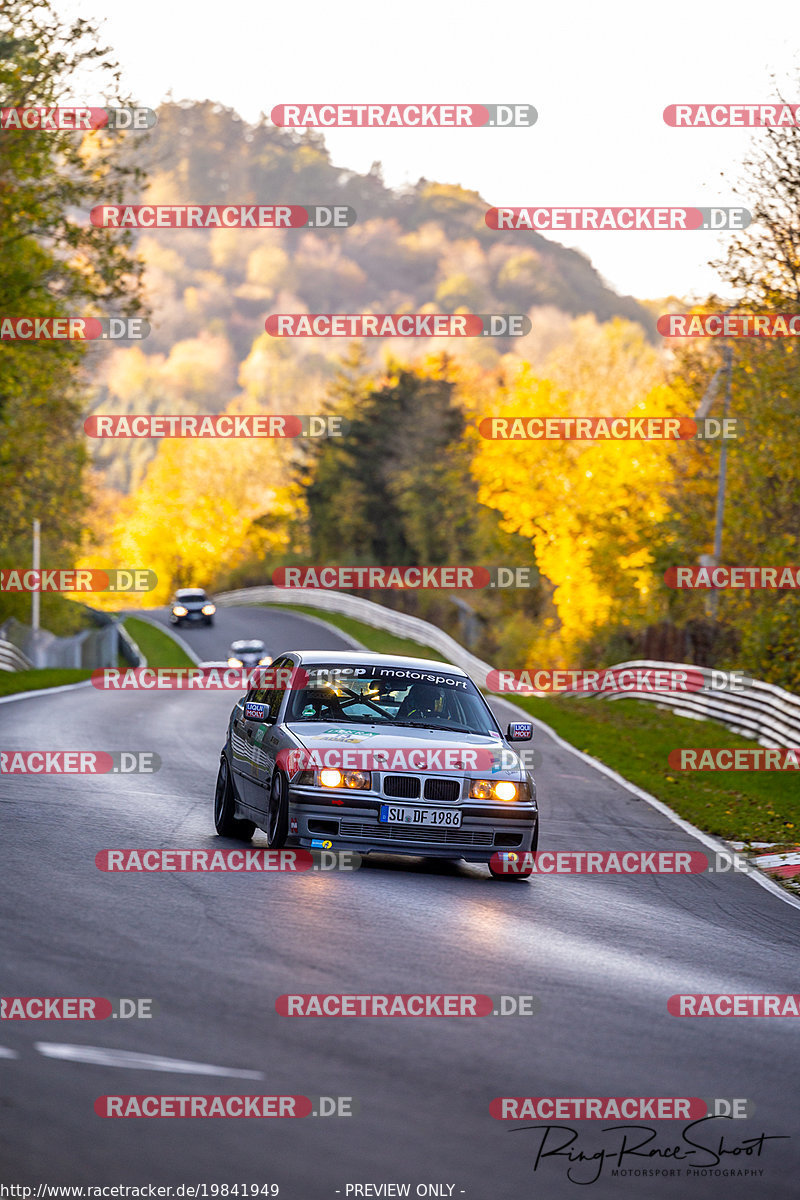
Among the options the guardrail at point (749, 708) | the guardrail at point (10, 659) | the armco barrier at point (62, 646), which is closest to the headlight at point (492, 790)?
the guardrail at point (749, 708)

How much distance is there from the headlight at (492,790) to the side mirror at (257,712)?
6.19ft

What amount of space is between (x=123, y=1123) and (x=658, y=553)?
135 feet

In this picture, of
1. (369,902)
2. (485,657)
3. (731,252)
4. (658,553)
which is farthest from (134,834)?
(485,657)

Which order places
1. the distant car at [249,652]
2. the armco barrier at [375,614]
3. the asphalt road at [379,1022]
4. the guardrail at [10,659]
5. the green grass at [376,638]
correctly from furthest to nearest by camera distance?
the green grass at [376,638]
the distant car at [249,652]
the armco barrier at [375,614]
the guardrail at [10,659]
the asphalt road at [379,1022]

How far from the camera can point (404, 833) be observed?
411 inches

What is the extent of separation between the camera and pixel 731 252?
25.3 meters

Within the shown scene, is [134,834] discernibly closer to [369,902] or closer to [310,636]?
[369,902]

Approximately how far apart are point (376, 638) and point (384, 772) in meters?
53.9

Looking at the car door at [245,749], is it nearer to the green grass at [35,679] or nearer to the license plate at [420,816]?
the license plate at [420,816]

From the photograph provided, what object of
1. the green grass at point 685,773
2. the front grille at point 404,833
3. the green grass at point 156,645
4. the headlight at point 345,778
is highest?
the headlight at point 345,778

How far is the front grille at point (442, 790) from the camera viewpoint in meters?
10.5

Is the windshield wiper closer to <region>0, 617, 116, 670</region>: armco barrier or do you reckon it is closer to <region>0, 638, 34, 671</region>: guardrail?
<region>0, 638, 34, 671</region>: guardrail

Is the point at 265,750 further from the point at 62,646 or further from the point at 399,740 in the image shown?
the point at 62,646

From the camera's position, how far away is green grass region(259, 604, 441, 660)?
59581 millimetres
